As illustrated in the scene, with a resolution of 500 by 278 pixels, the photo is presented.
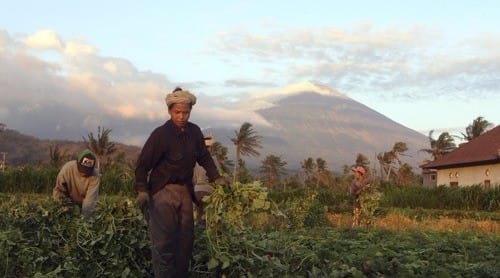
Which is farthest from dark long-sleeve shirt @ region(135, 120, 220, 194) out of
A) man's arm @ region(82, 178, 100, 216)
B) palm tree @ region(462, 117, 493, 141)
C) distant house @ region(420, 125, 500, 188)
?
palm tree @ region(462, 117, 493, 141)

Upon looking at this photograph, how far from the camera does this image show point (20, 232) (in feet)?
19.2

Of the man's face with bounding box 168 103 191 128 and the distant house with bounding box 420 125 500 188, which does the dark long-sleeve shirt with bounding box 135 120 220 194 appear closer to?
the man's face with bounding box 168 103 191 128

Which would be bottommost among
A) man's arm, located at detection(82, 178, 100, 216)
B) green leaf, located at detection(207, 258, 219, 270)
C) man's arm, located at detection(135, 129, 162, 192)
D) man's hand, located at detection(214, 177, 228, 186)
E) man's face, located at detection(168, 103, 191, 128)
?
green leaf, located at detection(207, 258, 219, 270)

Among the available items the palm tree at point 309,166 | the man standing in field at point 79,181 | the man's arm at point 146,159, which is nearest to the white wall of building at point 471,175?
the man standing in field at point 79,181

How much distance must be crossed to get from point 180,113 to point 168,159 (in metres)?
0.39

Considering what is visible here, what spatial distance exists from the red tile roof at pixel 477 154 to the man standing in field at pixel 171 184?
27.6m

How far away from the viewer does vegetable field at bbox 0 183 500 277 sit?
4684mm

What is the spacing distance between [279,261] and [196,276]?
0.83 meters

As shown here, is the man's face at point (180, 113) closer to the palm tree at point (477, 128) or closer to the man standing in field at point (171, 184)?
the man standing in field at point (171, 184)

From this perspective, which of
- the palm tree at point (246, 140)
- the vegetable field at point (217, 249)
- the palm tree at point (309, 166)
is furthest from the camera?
the palm tree at point (309, 166)

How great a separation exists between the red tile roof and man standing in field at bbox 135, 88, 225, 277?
27638mm

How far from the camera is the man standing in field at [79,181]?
622 centimetres

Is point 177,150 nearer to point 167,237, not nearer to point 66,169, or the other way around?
point 167,237

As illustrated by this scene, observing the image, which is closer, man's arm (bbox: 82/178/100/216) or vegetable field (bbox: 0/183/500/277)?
vegetable field (bbox: 0/183/500/277)
